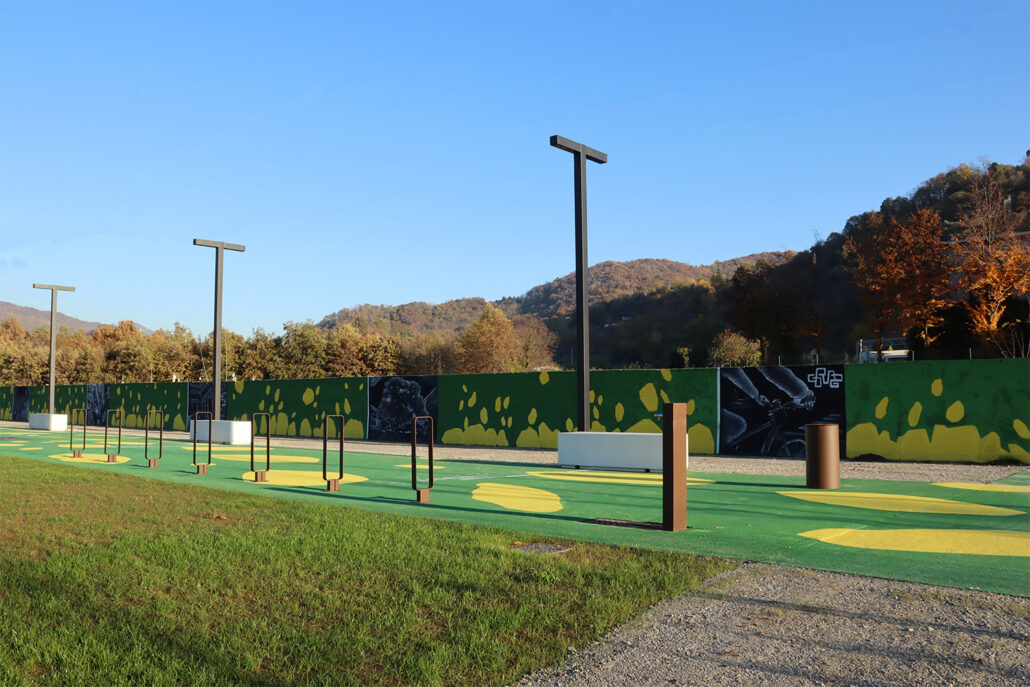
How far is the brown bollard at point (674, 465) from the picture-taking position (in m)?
7.55

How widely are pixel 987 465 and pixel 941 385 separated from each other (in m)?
1.79

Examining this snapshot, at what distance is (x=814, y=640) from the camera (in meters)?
4.26

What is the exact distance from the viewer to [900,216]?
71875 mm

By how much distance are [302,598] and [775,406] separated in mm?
14984

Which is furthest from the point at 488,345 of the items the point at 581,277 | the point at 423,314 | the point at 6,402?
the point at 423,314

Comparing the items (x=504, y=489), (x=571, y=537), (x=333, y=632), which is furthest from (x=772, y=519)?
(x=333, y=632)

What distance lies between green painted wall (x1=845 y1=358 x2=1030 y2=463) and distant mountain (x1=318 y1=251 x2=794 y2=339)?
90.0m

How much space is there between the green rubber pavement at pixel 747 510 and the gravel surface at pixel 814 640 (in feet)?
2.52

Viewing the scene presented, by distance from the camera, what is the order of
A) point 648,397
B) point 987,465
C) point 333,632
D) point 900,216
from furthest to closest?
point 900,216, point 648,397, point 987,465, point 333,632

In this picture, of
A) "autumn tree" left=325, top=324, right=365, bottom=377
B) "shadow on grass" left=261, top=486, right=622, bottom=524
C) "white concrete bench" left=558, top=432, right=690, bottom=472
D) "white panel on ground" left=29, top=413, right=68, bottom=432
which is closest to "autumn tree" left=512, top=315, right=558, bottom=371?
"autumn tree" left=325, top=324, right=365, bottom=377

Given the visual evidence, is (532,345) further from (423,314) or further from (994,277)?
(423,314)

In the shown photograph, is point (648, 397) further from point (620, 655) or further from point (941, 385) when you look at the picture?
point (620, 655)

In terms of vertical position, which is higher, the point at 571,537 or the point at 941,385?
the point at 941,385

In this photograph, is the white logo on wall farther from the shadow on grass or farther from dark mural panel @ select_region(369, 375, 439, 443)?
dark mural panel @ select_region(369, 375, 439, 443)
